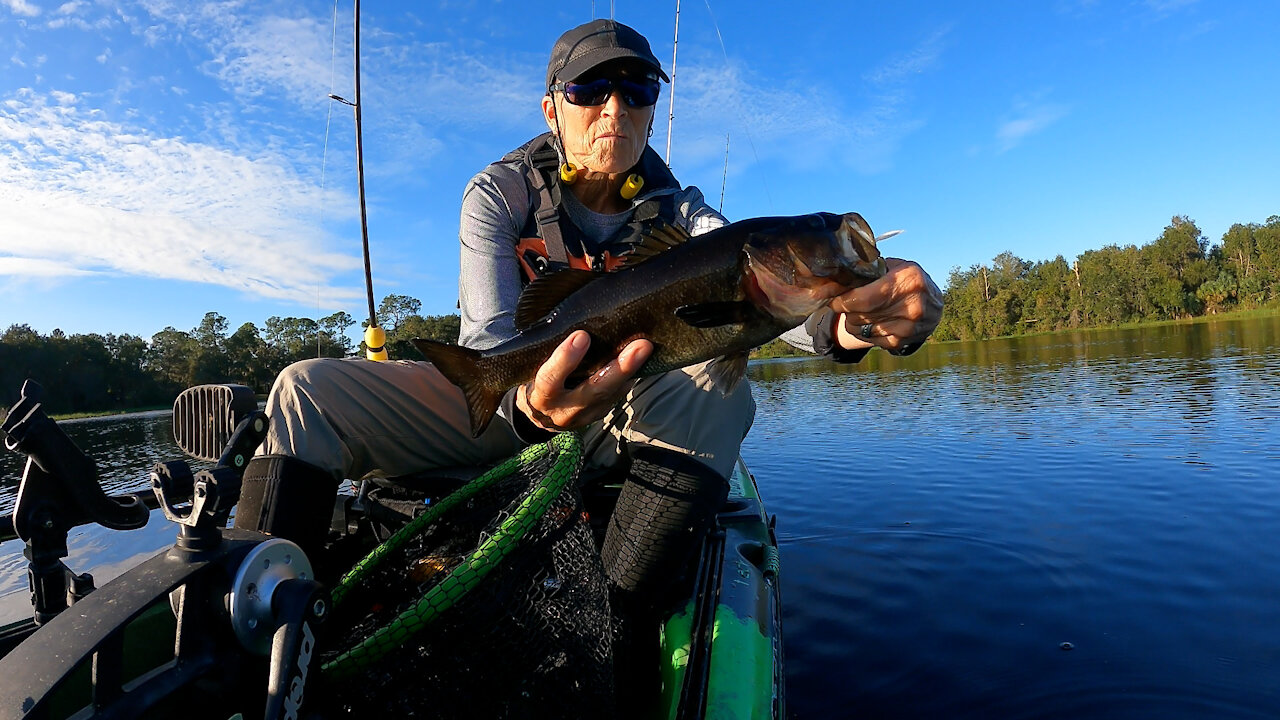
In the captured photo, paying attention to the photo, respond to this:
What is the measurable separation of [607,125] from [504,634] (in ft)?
7.97

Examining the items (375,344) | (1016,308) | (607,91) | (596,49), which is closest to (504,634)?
(607,91)

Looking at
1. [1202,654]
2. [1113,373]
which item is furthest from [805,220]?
[1113,373]

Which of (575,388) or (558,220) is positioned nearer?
(575,388)

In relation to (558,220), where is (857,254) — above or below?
below

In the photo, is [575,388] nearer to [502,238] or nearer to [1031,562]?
[502,238]

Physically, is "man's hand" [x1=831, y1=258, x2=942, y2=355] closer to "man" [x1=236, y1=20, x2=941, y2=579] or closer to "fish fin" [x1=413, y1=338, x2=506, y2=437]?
"man" [x1=236, y1=20, x2=941, y2=579]

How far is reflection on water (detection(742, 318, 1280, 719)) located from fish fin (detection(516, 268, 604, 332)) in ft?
12.8

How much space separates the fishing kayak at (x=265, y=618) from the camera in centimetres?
120

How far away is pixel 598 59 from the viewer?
3.15m

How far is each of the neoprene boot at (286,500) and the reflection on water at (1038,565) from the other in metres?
3.96

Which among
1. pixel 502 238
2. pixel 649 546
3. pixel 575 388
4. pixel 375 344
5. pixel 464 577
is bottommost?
pixel 649 546

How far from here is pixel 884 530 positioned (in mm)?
8938

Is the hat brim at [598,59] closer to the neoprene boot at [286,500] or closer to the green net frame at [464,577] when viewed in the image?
the green net frame at [464,577]

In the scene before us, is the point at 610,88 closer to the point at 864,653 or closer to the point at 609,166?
the point at 609,166
